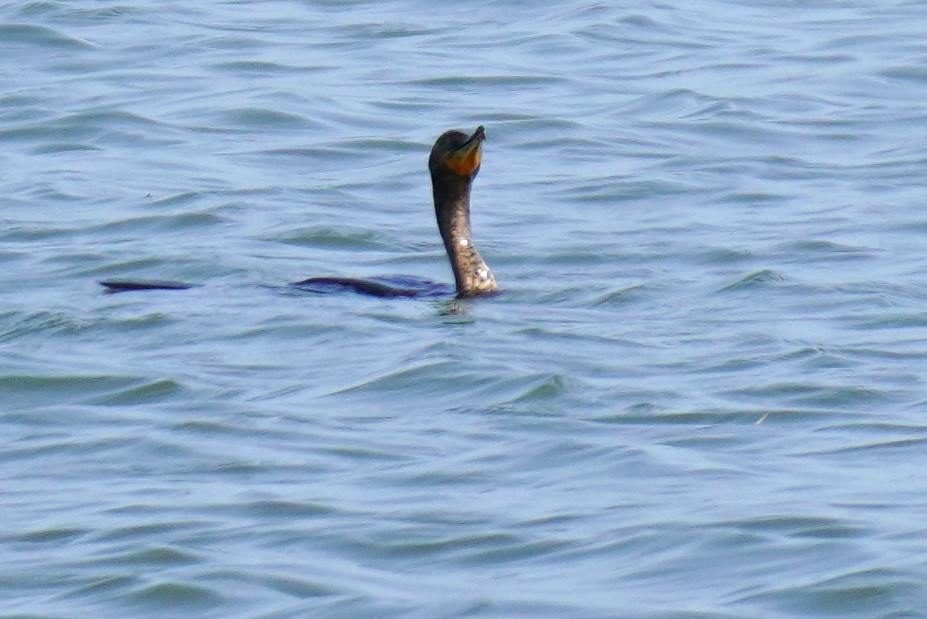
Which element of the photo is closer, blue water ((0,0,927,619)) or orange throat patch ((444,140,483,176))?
blue water ((0,0,927,619))

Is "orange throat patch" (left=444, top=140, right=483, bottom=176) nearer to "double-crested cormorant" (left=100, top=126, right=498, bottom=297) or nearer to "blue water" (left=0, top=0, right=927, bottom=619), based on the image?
"double-crested cormorant" (left=100, top=126, right=498, bottom=297)

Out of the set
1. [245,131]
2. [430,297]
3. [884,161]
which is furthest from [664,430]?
[245,131]

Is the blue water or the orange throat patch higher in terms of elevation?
the orange throat patch

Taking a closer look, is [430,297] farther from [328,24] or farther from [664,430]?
[328,24]

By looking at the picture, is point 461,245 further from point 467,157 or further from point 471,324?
point 471,324

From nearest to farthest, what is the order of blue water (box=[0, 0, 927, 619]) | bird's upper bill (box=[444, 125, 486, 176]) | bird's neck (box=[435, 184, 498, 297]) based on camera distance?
blue water (box=[0, 0, 927, 619]) < bird's upper bill (box=[444, 125, 486, 176]) < bird's neck (box=[435, 184, 498, 297])

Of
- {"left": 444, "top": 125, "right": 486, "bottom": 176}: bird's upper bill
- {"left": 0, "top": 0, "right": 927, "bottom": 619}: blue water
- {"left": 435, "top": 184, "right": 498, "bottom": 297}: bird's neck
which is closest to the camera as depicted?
{"left": 0, "top": 0, "right": 927, "bottom": 619}: blue water

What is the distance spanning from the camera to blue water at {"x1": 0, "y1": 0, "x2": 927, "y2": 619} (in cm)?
619

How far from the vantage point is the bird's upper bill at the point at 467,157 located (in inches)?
387

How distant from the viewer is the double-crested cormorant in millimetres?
9906

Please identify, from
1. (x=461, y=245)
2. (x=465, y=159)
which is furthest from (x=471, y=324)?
(x=465, y=159)

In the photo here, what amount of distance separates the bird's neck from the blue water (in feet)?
0.43

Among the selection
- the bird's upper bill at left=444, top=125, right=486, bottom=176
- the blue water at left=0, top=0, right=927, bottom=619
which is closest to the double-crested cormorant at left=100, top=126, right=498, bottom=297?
the bird's upper bill at left=444, top=125, right=486, bottom=176

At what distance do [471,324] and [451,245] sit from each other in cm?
65
